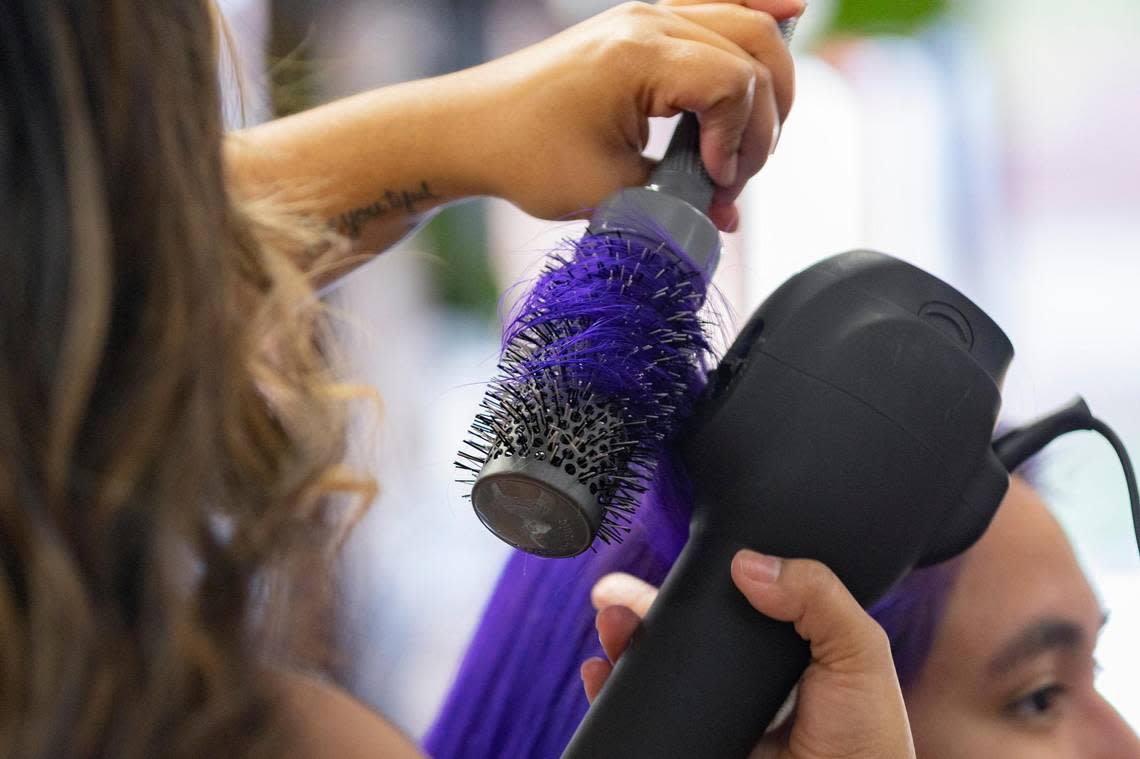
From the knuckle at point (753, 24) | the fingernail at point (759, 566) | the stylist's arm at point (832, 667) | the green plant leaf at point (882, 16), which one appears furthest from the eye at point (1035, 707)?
the green plant leaf at point (882, 16)

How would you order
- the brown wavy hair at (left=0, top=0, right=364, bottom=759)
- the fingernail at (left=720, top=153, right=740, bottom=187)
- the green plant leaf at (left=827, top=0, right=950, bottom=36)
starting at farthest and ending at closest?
the green plant leaf at (left=827, top=0, right=950, bottom=36) < the fingernail at (left=720, top=153, right=740, bottom=187) < the brown wavy hair at (left=0, top=0, right=364, bottom=759)

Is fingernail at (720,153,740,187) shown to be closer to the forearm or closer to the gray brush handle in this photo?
the gray brush handle

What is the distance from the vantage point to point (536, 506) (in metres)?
0.49

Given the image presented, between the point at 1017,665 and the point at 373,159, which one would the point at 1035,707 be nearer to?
the point at 1017,665

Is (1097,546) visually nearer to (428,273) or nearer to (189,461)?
(189,461)

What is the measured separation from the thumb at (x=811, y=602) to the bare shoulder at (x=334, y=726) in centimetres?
19

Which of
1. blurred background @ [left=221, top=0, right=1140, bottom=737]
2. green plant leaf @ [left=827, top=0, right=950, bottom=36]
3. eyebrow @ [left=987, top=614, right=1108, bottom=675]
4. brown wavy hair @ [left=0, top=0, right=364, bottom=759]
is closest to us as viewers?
brown wavy hair @ [left=0, top=0, right=364, bottom=759]

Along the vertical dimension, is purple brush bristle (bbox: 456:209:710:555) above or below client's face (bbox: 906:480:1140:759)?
above

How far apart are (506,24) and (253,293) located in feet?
6.30

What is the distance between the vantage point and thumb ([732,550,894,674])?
0.51 meters

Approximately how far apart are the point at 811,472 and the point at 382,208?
0.37 metres

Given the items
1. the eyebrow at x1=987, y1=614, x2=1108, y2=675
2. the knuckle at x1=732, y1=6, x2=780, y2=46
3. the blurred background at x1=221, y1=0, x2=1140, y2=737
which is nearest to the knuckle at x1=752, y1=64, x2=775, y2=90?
the knuckle at x1=732, y1=6, x2=780, y2=46

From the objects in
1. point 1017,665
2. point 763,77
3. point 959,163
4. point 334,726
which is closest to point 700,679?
point 334,726

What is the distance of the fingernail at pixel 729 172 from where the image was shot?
59 centimetres
